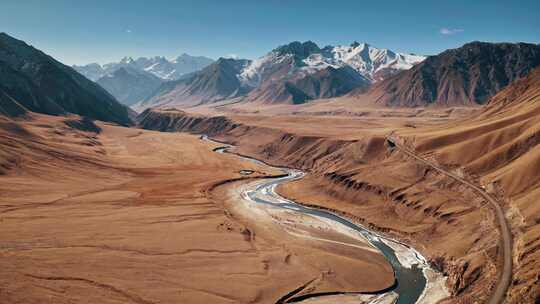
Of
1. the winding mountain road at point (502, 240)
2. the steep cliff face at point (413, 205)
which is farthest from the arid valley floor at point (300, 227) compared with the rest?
the steep cliff face at point (413, 205)

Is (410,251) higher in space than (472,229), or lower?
lower

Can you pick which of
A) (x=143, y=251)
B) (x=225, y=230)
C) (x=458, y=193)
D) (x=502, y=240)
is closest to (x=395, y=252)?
(x=502, y=240)

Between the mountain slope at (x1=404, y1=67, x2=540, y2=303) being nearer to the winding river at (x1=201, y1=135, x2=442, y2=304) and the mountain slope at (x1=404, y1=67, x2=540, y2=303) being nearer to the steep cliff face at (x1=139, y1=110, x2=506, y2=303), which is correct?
the steep cliff face at (x1=139, y1=110, x2=506, y2=303)

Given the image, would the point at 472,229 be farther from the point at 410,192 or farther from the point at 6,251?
the point at 6,251

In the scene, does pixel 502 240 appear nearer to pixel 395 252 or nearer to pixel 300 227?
pixel 395 252

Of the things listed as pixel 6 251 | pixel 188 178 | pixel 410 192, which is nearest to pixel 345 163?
pixel 410 192

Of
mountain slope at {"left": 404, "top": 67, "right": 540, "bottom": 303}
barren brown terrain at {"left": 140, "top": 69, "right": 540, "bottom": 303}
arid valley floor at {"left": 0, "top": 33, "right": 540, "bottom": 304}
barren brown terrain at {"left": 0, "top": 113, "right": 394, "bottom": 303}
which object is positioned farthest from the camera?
barren brown terrain at {"left": 140, "top": 69, "right": 540, "bottom": 303}

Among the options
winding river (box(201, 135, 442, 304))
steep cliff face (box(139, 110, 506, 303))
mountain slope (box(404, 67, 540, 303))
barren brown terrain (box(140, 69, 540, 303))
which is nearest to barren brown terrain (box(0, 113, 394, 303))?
winding river (box(201, 135, 442, 304))
